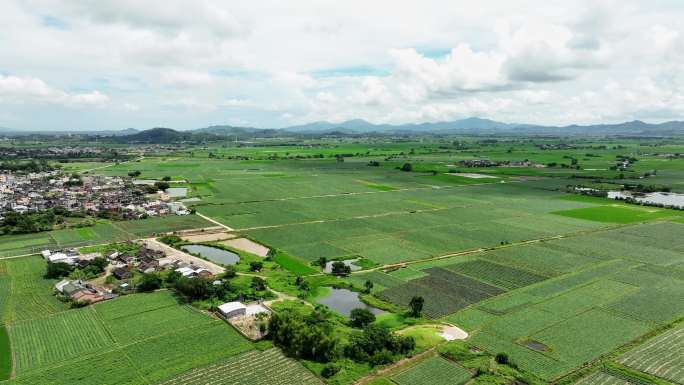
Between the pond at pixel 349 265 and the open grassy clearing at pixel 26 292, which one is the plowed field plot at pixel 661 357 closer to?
the pond at pixel 349 265

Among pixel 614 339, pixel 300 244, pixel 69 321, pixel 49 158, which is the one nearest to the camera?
pixel 614 339

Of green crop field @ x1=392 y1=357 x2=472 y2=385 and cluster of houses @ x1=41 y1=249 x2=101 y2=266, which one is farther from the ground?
cluster of houses @ x1=41 y1=249 x2=101 y2=266

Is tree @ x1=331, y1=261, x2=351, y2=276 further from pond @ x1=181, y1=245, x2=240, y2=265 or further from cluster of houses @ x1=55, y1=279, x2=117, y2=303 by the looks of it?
cluster of houses @ x1=55, y1=279, x2=117, y2=303

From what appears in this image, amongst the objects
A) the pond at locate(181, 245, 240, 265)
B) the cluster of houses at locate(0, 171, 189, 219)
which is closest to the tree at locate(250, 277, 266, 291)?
the pond at locate(181, 245, 240, 265)

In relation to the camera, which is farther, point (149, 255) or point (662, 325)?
point (149, 255)

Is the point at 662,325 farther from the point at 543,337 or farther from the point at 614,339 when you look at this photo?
the point at 543,337

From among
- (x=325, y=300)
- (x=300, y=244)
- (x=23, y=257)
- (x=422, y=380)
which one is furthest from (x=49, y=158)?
(x=422, y=380)

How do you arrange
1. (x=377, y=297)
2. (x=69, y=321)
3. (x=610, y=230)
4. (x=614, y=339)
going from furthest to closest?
(x=610, y=230)
(x=377, y=297)
(x=69, y=321)
(x=614, y=339)
